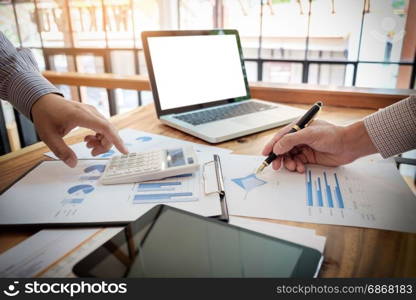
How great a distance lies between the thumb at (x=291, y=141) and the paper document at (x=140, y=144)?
16 centimetres

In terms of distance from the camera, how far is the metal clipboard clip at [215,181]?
1.65ft

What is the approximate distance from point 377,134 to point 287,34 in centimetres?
197

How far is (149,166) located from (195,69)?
0.52m

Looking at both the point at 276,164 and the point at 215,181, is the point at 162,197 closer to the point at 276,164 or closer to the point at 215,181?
the point at 215,181

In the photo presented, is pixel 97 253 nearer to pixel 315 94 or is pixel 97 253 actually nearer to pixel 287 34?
pixel 315 94

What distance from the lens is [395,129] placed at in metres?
0.65

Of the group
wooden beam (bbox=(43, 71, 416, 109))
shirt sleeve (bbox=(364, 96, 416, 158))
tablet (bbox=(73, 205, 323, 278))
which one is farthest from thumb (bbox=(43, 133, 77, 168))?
wooden beam (bbox=(43, 71, 416, 109))

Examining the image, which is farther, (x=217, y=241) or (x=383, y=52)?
(x=383, y=52)

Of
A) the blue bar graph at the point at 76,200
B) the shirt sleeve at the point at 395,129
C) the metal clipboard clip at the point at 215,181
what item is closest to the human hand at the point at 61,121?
the blue bar graph at the point at 76,200

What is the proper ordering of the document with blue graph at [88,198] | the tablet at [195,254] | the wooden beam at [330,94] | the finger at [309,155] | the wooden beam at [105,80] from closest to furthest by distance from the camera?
1. the tablet at [195,254]
2. the document with blue graph at [88,198]
3. the finger at [309,155]
4. the wooden beam at [330,94]
5. the wooden beam at [105,80]

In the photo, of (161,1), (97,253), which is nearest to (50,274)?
(97,253)

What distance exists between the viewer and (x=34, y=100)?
0.65m

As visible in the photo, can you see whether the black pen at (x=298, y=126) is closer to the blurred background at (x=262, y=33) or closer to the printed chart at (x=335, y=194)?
the printed chart at (x=335, y=194)

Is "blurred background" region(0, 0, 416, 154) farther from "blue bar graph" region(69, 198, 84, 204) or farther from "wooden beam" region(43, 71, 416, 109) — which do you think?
"blue bar graph" region(69, 198, 84, 204)
